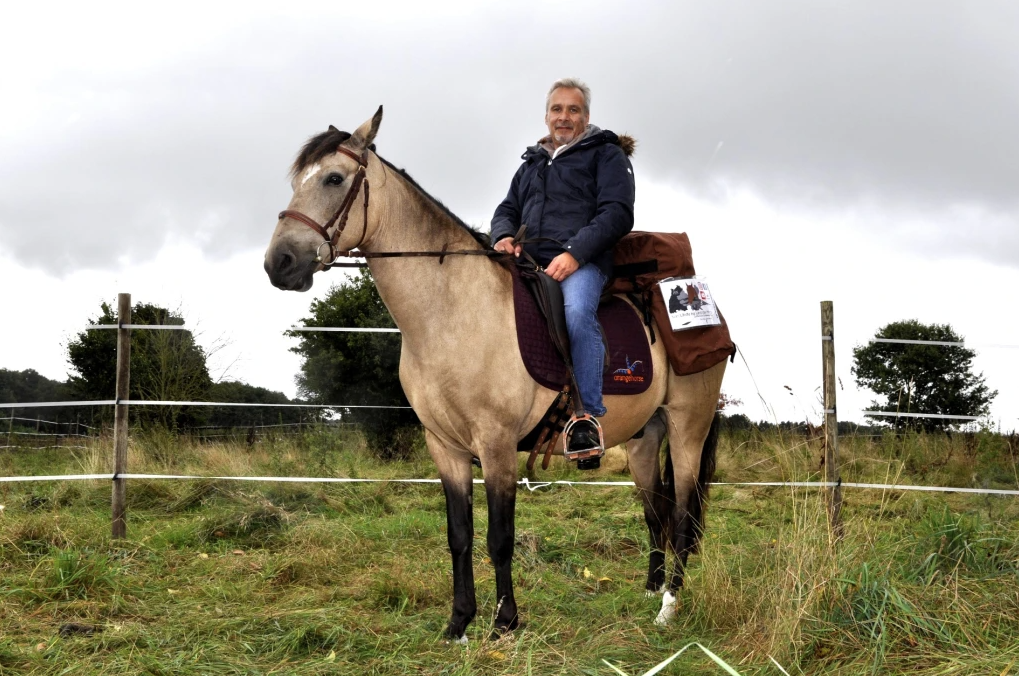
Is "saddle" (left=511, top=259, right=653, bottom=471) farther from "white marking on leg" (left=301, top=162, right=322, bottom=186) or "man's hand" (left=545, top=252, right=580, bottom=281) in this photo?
"white marking on leg" (left=301, top=162, right=322, bottom=186)

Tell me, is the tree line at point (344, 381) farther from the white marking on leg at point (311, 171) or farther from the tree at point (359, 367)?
the white marking on leg at point (311, 171)

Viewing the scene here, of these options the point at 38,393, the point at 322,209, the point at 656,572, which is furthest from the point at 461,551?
the point at 38,393

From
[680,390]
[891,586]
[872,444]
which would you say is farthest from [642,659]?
[872,444]

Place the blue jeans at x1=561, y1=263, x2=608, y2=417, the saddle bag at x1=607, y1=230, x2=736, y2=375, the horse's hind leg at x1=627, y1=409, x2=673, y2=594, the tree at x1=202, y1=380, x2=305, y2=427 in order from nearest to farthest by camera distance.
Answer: the blue jeans at x1=561, y1=263, x2=608, y2=417, the saddle bag at x1=607, y1=230, x2=736, y2=375, the horse's hind leg at x1=627, y1=409, x2=673, y2=594, the tree at x1=202, y1=380, x2=305, y2=427

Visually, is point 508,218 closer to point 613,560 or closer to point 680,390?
point 680,390

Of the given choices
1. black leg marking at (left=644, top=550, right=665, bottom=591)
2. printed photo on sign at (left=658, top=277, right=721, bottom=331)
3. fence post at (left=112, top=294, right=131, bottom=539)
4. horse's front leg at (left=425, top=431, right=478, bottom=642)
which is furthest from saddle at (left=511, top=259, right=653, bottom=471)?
fence post at (left=112, top=294, right=131, bottom=539)

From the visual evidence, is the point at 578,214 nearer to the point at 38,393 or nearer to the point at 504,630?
the point at 504,630

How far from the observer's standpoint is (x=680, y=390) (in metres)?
4.80

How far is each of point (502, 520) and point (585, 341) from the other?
3.12 feet

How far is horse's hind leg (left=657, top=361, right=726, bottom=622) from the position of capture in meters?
Answer: 4.77

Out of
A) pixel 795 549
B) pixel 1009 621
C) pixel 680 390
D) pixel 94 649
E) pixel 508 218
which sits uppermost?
pixel 508 218

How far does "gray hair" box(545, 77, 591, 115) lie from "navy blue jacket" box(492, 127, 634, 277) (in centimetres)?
16

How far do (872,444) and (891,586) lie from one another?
20.2 feet

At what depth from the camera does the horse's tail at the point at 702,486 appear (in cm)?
477
